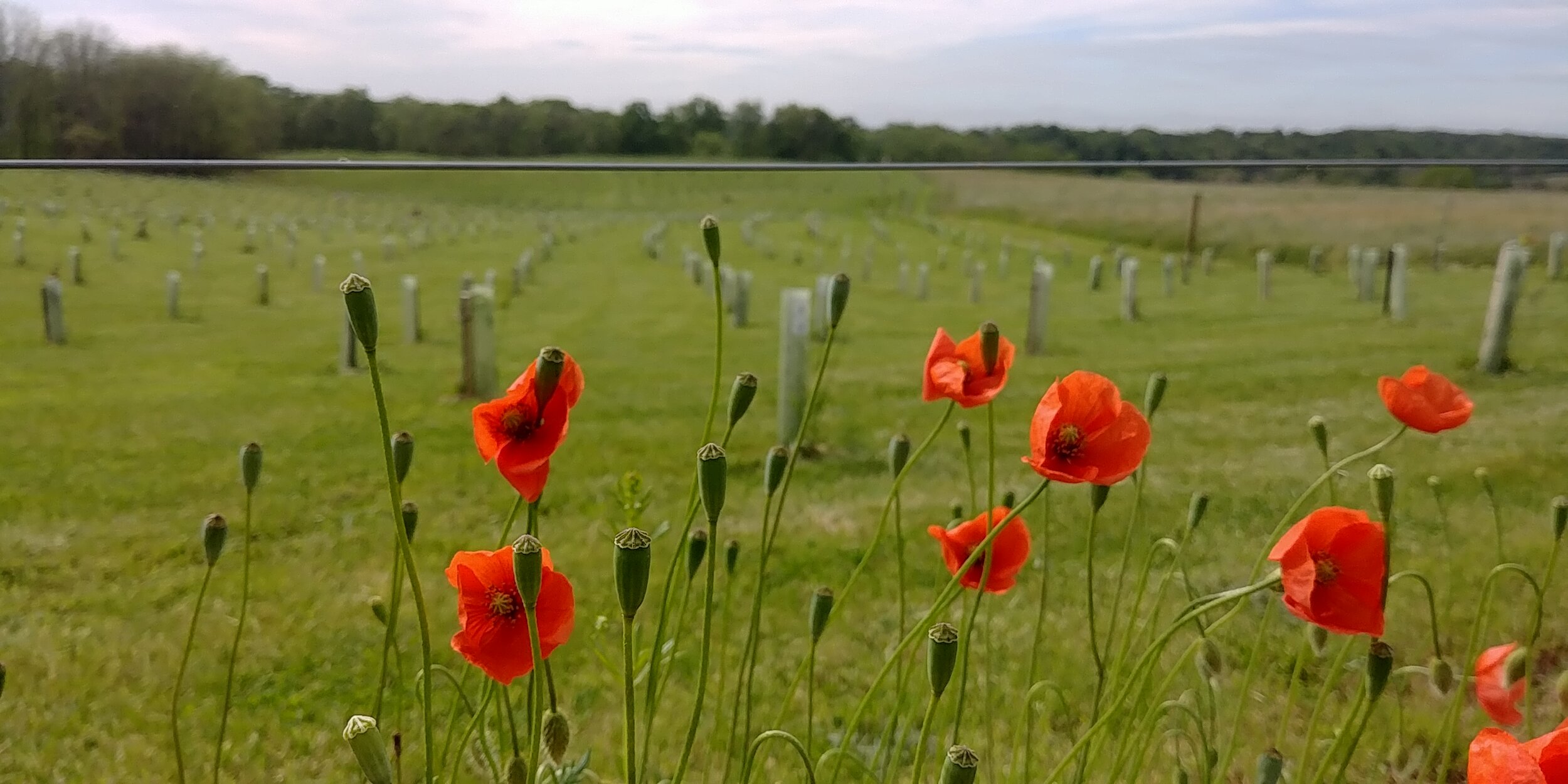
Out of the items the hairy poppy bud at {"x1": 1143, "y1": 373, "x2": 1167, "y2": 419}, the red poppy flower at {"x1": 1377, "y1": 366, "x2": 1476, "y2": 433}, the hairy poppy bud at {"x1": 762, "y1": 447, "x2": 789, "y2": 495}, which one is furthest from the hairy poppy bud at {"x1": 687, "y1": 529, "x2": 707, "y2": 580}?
the red poppy flower at {"x1": 1377, "y1": 366, "x2": 1476, "y2": 433}

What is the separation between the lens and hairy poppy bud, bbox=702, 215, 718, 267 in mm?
807

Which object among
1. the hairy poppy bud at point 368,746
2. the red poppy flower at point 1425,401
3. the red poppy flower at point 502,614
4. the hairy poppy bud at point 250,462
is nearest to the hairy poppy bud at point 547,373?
the red poppy flower at point 502,614

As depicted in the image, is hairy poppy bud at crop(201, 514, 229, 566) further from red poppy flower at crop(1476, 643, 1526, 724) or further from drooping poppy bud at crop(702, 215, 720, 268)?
red poppy flower at crop(1476, 643, 1526, 724)

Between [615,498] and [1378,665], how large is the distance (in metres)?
1.55

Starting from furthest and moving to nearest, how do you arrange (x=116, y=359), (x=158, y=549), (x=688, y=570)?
(x=116, y=359), (x=158, y=549), (x=688, y=570)

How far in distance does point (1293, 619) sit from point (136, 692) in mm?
2798

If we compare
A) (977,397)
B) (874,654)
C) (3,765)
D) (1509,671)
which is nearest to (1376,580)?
(977,397)

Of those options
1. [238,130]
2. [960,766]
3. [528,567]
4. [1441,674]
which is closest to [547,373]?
[528,567]

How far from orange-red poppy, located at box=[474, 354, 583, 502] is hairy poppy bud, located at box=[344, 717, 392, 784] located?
9.3 inches

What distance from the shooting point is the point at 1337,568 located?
32.6 inches

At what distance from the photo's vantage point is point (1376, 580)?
810mm

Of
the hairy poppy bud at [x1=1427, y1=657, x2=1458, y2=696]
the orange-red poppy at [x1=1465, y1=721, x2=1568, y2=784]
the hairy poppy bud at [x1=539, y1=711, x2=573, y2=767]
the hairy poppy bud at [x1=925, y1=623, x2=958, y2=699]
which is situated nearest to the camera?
the orange-red poppy at [x1=1465, y1=721, x2=1568, y2=784]

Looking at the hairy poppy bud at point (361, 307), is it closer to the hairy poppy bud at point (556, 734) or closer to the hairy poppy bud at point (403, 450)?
the hairy poppy bud at point (403, 450)

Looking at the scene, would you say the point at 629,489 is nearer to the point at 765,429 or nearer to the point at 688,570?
the point at 688,570
